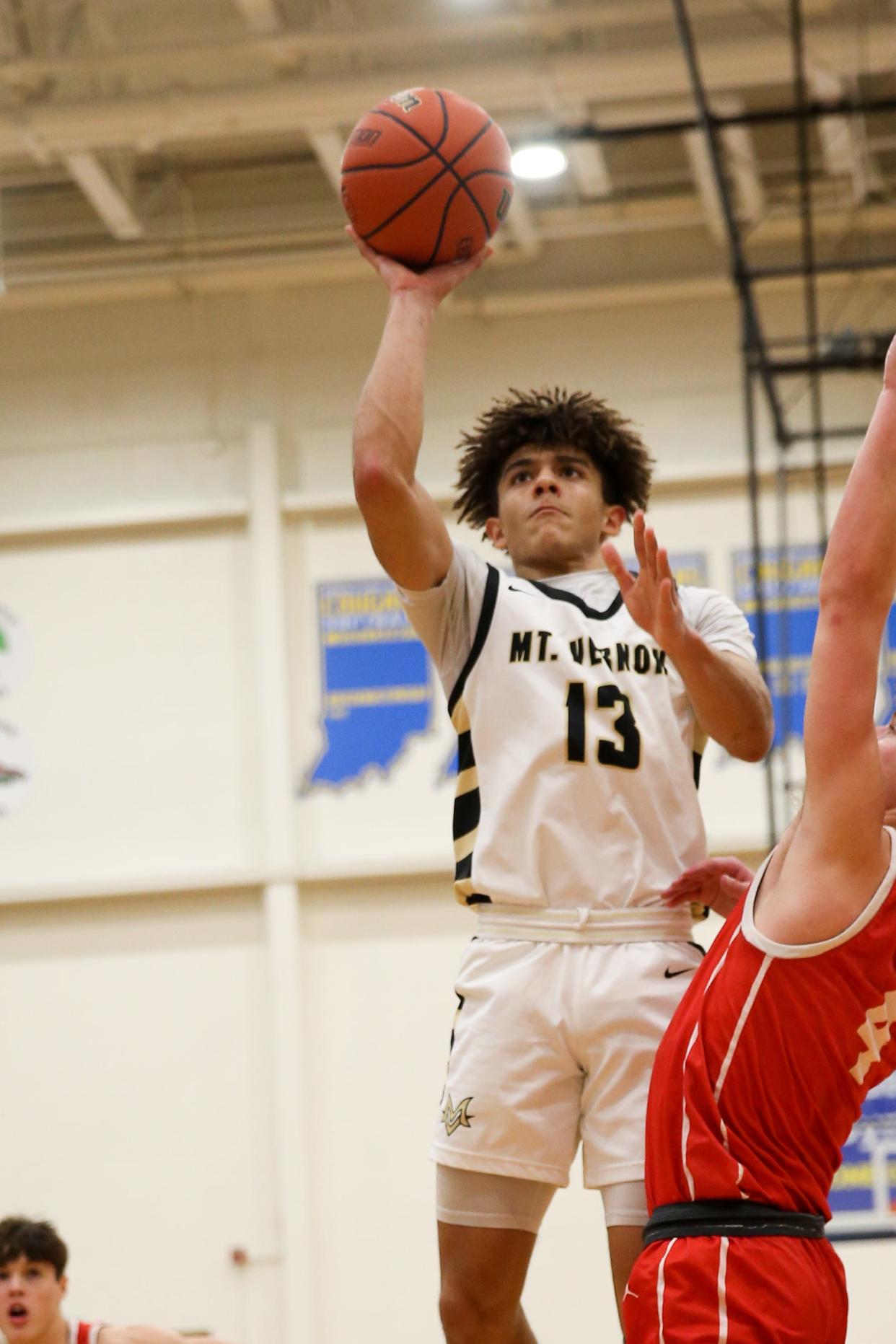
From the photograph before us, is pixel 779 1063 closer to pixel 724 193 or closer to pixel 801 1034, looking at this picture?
pixel 801 1034

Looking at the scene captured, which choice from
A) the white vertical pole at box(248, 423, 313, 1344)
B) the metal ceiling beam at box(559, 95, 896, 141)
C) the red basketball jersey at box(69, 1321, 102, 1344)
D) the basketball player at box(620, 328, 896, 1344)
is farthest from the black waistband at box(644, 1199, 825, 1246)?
the white vertical pole at box(248, 423, 313, 1344)

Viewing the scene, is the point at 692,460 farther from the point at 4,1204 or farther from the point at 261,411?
the point at 4,1204

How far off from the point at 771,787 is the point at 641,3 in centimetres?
401

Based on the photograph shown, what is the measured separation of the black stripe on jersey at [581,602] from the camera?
131 inches

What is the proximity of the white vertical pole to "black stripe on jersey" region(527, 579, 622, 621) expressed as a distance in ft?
19.6

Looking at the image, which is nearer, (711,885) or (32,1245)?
(711,885)

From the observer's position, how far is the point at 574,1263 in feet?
27.9

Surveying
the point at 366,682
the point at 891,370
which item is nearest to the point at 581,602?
the point at 891,370

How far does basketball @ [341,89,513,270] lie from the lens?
315cm

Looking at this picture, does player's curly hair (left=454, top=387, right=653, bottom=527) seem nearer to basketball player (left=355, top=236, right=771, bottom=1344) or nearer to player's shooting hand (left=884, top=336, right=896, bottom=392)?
basketball player (left=355, top=236, right=771, bottom=1344)

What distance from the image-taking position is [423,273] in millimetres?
3168

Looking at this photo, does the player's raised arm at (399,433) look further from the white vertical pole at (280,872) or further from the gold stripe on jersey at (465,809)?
the white vertical pole at (280,872)

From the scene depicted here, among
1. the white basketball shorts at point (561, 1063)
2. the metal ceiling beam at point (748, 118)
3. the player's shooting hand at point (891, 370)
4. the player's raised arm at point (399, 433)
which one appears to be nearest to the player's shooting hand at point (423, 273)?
the player's raised arm at point (399, 433)

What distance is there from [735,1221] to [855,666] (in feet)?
2.44
